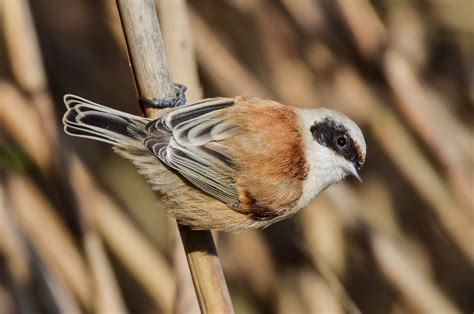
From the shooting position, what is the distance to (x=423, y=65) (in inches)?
158

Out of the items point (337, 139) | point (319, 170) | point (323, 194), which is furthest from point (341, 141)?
point (323, 194)

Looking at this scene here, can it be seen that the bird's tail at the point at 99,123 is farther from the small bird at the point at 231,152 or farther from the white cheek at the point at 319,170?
the white cheek at the point at 319,170

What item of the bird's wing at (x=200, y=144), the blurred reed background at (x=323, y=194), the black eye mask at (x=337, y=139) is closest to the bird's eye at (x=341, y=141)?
the black eye mask at (x=337, y=139)

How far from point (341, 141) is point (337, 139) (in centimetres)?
1

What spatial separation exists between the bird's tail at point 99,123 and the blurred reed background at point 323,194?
1.01 feet

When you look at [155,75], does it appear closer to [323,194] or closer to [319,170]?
[319,170]

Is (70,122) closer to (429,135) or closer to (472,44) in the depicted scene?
(429,135)

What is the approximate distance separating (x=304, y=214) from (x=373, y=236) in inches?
13.1

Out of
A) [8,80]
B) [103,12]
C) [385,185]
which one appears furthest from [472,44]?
[8,80]

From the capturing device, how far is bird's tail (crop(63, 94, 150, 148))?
2338 mm

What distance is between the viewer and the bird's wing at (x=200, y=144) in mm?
2334

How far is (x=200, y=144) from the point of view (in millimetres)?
2469

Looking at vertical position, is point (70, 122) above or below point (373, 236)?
above

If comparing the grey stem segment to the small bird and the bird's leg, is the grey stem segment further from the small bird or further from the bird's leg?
the small bird
